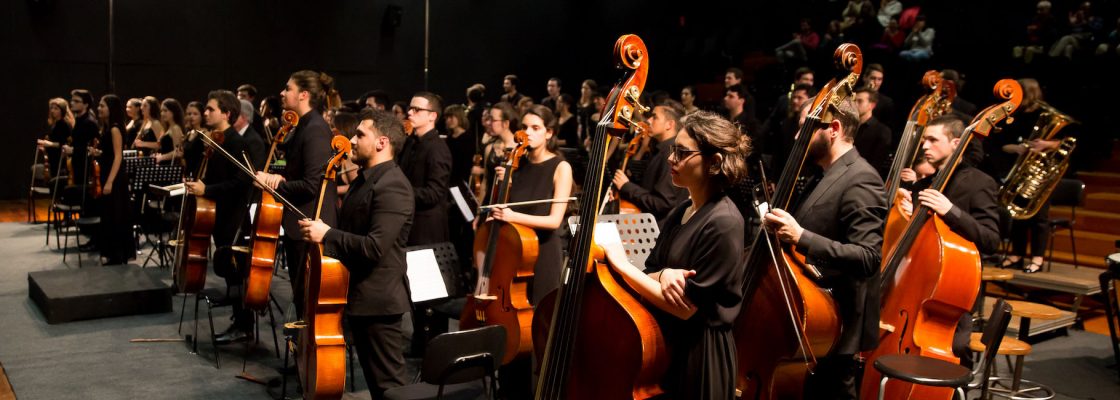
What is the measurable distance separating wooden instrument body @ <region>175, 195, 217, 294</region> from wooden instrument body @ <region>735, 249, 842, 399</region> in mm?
3675

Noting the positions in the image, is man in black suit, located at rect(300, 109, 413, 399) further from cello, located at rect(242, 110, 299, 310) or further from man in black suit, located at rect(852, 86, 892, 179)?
man in black suit, located at rect(852, 86, 892, 179)

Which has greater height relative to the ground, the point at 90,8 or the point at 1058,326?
the point at 90,8

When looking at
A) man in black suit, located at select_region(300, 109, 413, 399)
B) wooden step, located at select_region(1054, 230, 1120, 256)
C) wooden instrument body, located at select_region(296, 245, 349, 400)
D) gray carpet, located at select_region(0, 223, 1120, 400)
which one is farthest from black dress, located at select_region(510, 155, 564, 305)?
wooden step, located at select_region(1054, 230, 1120, 256)

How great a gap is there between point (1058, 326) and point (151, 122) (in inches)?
341

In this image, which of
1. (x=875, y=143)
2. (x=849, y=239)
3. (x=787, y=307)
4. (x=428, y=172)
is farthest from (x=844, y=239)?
(x=875, y=143)

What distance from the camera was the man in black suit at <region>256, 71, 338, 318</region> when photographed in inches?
193

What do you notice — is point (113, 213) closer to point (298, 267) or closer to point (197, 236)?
point (197, 236)

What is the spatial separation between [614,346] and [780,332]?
0.74 meters

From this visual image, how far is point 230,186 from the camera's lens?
214 inches

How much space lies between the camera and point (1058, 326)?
20.6ft

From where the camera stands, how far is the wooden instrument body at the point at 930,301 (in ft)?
11.9

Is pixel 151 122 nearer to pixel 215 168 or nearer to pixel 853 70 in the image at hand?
pixel 215 168

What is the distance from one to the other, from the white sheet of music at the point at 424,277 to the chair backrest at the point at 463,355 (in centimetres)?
96

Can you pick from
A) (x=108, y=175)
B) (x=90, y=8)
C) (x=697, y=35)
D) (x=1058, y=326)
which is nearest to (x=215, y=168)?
(x=108, y=175)
